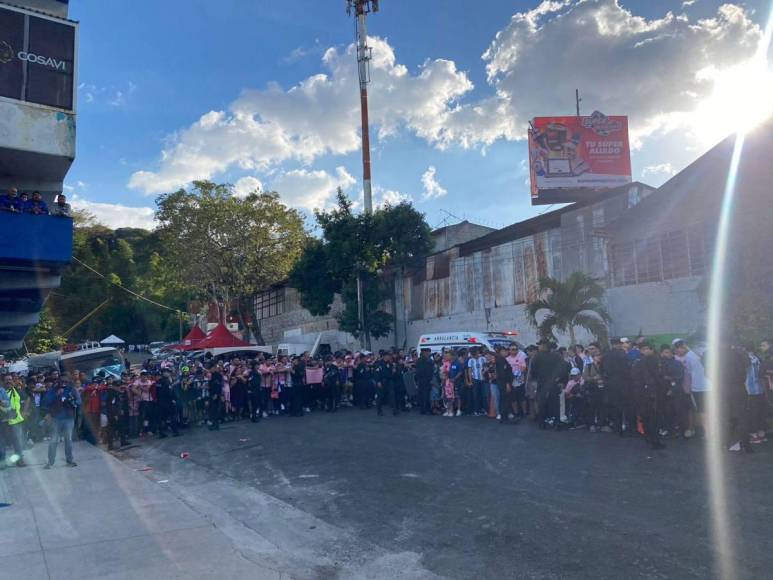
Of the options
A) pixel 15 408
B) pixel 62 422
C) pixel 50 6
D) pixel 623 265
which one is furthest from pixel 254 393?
pixel 50 6

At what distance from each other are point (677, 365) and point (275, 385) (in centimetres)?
1068

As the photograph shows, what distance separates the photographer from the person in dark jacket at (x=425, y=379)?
15.6 metres

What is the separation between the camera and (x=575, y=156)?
28.0 m

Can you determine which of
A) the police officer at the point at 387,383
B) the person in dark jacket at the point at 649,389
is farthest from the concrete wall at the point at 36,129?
the person in dark jacket at the point at 649,389

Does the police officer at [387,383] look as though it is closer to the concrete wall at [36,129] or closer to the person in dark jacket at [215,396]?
the person in dark jacket at [215,396]

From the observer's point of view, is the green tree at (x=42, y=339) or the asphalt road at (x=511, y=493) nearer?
the asphalt road at (x=511, y=493)

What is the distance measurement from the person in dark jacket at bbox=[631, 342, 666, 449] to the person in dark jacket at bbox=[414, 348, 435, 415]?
621 centimetres

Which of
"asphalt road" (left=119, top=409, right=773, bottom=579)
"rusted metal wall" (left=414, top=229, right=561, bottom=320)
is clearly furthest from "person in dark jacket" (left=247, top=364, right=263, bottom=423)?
"rusted metal wall" (left=414, top=229, right=561, bottom=320)

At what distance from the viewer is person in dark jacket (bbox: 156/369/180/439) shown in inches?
580

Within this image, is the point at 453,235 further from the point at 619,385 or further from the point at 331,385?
the point at 619,385

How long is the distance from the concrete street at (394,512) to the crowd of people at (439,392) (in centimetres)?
76

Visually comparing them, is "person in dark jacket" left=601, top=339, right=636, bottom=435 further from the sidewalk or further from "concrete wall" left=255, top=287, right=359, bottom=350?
"concrete wall" left=255, top=287, right=359, bottom=350

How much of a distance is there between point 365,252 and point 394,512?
893 inches

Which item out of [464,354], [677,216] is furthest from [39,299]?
[677,216]
